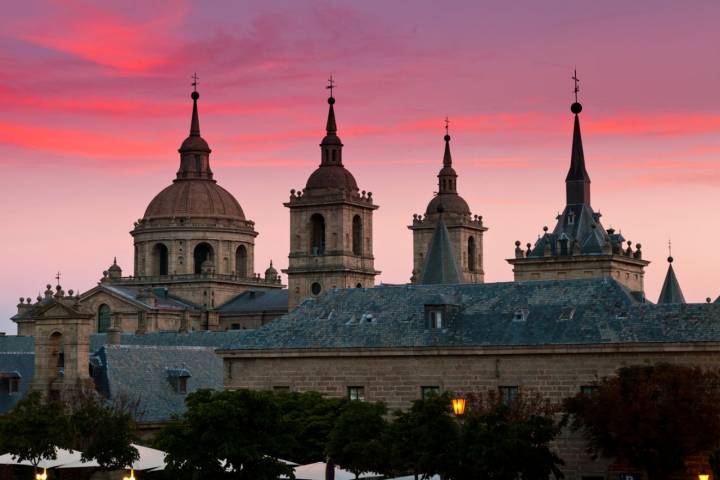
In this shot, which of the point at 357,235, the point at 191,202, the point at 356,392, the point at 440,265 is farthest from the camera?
the point at 191,202

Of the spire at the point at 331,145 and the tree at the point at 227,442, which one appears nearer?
the tree at the point at 227,442

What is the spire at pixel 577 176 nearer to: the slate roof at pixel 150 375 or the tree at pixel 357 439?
the slate roof at pixel 150 375

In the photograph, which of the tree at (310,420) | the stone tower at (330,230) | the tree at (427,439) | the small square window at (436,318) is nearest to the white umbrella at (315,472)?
the tree at (427,439)

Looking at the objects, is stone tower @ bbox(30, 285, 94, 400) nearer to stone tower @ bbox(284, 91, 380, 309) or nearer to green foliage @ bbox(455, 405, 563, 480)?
green foliage @ bbox(455, 405, 563, 480)

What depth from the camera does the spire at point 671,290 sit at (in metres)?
101

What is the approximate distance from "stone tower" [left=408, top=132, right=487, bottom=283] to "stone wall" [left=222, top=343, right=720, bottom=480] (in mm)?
77241

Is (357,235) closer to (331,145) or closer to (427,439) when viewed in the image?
(331,145)

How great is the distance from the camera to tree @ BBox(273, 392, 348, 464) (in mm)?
60125

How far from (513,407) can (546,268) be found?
51946 mm

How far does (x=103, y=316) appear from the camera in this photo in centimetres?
13925

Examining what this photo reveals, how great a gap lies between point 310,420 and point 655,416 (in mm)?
12393

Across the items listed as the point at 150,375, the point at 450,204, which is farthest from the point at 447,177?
the point at 150,375

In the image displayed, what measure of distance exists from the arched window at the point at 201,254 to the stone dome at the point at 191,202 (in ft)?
8.60

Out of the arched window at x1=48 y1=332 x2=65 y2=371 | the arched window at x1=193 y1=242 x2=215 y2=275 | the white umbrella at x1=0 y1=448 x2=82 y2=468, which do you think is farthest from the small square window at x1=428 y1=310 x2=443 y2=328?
the arched window at x1=193 y1=242 x2=215 y2=275
